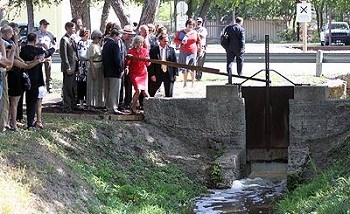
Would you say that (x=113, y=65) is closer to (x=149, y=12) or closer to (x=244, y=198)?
(x=244, y=198)

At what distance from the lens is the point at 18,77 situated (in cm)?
1388

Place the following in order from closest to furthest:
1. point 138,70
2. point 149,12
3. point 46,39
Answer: point 138,70
point 46,39
point 149,12

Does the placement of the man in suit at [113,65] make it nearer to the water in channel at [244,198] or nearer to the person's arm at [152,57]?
the person's arm at [152,57]

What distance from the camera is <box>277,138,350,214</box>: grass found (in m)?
11.7

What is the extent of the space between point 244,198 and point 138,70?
11.3 feet

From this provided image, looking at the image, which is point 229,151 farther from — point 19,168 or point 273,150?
point 19,168

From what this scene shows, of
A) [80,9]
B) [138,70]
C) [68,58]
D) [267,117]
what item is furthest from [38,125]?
[80,9]

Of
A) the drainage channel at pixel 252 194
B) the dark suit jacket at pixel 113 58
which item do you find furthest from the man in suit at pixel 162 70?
the drainage channel at pixel 252 194

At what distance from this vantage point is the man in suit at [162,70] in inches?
705

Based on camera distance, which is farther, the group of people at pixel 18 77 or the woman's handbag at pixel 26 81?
the woman's handbag at pixel 26 81

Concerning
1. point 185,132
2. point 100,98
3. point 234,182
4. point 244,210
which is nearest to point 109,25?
point 100,98

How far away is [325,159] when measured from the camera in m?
16.7

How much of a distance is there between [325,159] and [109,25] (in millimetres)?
4814

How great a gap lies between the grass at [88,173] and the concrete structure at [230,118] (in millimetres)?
1222
